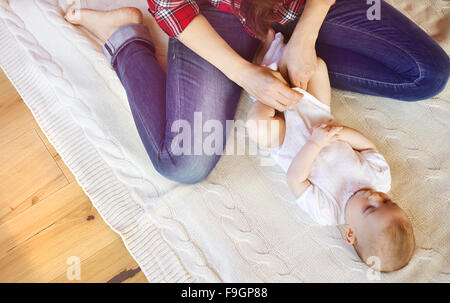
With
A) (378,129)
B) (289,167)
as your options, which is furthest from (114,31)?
(378,129)

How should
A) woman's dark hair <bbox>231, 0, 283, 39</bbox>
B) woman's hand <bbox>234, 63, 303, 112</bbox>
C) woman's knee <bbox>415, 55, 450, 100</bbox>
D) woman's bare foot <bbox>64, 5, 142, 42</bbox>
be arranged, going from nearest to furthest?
woman's dark hair <bbox>231, 0, 283, 39</bbox> → woman's hand <bbox>234, 63, 303, 112</bbox> → woman's knee <bbox>415, 55, 450, 100</bbox> → woman's bare foot <bbox>64, 5, 142, 42</bbox>

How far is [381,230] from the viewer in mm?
744

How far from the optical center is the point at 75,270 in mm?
907

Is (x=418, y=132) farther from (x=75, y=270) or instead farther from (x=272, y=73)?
(x=75, y=270)

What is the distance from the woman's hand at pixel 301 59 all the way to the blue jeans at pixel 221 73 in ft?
0.38

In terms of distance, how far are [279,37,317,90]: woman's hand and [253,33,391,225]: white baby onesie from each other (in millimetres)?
38

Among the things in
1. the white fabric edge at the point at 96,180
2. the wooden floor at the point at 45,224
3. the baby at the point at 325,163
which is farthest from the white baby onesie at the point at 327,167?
the wooden floor at the point at 45,224

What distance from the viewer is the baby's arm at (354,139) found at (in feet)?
2.77

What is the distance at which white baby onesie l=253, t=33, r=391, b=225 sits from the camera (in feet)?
2.74

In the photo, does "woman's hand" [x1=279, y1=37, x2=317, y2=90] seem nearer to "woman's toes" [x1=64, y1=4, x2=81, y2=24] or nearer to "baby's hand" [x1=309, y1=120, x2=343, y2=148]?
"baby's hand" [x1=309, y1=120, x2=343, y2=148]

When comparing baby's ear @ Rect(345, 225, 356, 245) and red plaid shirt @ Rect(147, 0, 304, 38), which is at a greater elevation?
red plaid shirt @ Rect(147, 0, 304, 38)

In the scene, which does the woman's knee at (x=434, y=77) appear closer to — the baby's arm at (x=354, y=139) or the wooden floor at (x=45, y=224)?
the baby's arm at (x=354, y=139)

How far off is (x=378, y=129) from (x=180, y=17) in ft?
2.18

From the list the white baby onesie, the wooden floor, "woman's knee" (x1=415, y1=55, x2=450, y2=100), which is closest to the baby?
the white baby onesie
